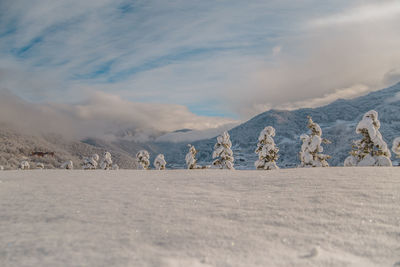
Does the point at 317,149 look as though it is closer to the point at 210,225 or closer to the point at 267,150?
the point at 267,150

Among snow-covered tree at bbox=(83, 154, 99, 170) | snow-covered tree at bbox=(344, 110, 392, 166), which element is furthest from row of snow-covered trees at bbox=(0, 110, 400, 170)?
snow-covered tree at bbox=(83, 154, 99, 170)

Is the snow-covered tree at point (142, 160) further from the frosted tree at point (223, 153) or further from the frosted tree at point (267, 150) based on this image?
the frosted tree at point (267, 150)

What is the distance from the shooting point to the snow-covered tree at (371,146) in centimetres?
2198

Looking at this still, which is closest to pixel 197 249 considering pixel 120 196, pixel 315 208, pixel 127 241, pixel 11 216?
pixel 127 241

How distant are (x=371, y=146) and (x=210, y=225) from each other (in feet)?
77.3

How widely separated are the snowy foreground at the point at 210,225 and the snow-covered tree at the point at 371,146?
1755 cm

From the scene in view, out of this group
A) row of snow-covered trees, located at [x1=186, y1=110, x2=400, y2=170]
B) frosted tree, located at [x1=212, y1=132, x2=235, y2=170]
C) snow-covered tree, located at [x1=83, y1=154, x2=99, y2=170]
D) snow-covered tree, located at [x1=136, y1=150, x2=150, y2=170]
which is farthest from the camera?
snow-covered tree, located at [x1=83, y1=154, x2=99, y2=170]

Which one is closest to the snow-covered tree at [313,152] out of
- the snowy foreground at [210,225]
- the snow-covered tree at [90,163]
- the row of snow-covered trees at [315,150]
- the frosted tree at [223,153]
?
the row of snow-covered trees at [315,150]

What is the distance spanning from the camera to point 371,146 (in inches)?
896

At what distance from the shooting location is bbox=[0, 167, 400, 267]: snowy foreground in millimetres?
3686

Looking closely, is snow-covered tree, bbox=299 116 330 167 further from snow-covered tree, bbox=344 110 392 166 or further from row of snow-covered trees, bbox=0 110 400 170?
snow-covered tree, bbox=344 110 392 166

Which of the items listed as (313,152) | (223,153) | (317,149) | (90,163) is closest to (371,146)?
(317,149)

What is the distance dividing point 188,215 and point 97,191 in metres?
3.61

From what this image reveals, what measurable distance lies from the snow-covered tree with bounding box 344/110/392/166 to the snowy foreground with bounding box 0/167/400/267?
1755cm
